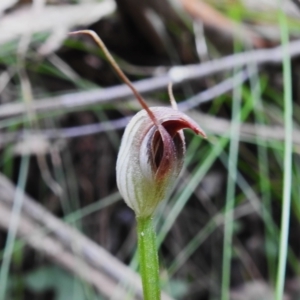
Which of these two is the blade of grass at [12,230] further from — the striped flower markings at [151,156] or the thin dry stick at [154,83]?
the striped flower markings at [151,156]

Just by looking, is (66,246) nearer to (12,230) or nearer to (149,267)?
A: (12,230)

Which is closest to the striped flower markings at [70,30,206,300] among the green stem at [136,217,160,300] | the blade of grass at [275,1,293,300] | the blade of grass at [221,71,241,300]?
the green stem at [136,217,160,300]

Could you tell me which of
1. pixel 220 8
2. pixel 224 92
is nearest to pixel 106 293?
pixel 224 92

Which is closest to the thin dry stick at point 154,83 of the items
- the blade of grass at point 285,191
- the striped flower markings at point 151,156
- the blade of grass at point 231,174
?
the blade of grass at point 231,174

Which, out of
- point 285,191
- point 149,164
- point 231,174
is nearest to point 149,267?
point 149,164

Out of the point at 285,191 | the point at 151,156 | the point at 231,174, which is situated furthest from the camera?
the point at 231,174

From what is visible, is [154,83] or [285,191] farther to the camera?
[154,83]

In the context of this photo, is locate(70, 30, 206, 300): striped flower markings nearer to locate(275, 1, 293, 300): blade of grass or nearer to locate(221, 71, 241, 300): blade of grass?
locate(275, 1, 293, 300): blade of grass
